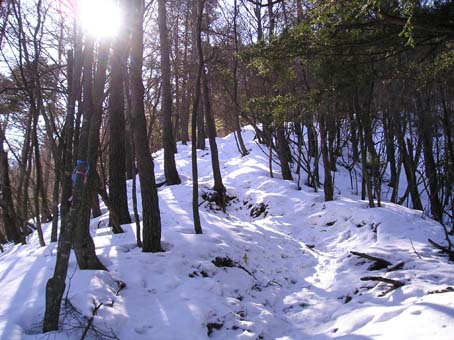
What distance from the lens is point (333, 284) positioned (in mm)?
6031

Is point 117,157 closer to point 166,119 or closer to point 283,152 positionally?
point 166,119

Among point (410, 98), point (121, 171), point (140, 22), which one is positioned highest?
point (140, 22)

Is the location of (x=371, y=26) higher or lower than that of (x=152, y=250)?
higher

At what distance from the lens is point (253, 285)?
5.92 meters

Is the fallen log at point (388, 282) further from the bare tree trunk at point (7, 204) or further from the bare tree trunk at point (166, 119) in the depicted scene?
the bare tree trunk at point (7, 204)

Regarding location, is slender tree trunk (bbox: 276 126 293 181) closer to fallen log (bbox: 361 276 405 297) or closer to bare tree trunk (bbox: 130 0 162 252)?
bare tree trunk (bbox: 130 0 162 252)

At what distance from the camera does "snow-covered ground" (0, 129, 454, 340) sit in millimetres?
3902

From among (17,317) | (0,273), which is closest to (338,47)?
(17,317)

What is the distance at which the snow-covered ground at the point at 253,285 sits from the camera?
390 centimetres

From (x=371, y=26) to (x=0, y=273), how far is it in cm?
644

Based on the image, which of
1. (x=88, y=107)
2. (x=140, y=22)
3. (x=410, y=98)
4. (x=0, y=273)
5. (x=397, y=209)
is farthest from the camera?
(x=410, y=98)

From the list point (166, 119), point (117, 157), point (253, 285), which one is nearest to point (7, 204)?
point (166, 119)

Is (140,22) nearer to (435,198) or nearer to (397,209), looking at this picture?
(397,209)

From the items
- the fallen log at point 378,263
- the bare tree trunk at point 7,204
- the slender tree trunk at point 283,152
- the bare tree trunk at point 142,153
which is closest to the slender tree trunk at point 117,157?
the bare tree trunk at point 142,153
